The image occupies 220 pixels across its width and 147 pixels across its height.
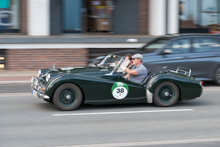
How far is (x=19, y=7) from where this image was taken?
15914 mm

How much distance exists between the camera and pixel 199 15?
59.0 feet

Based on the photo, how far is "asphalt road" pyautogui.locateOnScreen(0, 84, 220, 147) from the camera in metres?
5.51

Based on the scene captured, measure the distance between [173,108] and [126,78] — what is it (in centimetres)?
122

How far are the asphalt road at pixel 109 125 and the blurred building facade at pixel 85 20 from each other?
5.40 metres

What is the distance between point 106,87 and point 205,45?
4.72m

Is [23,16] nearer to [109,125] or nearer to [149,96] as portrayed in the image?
[149,96]

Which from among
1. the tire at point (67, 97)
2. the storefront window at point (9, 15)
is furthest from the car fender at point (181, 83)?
the storefront window at point (9, 15)

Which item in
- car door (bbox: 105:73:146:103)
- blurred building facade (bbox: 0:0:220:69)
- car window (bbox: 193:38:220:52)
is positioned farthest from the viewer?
blurred building facade (bbox: 0:0:220:69)

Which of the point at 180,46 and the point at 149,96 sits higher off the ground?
the point at 180,46

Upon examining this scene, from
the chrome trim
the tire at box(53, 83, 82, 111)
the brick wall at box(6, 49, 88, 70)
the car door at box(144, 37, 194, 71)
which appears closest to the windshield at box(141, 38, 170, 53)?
the car door at box(144, 37, 194, 71)

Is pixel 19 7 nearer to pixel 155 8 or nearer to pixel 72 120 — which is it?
pixel 155 8

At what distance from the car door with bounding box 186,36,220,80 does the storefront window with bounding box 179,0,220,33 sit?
6.58 meters

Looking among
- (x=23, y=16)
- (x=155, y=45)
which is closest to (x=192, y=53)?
(x=155, y=45)

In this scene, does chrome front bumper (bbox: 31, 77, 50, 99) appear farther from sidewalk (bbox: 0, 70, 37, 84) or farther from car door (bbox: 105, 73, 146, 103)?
sidewalk (bbox: 0, 70, 37, 84)
